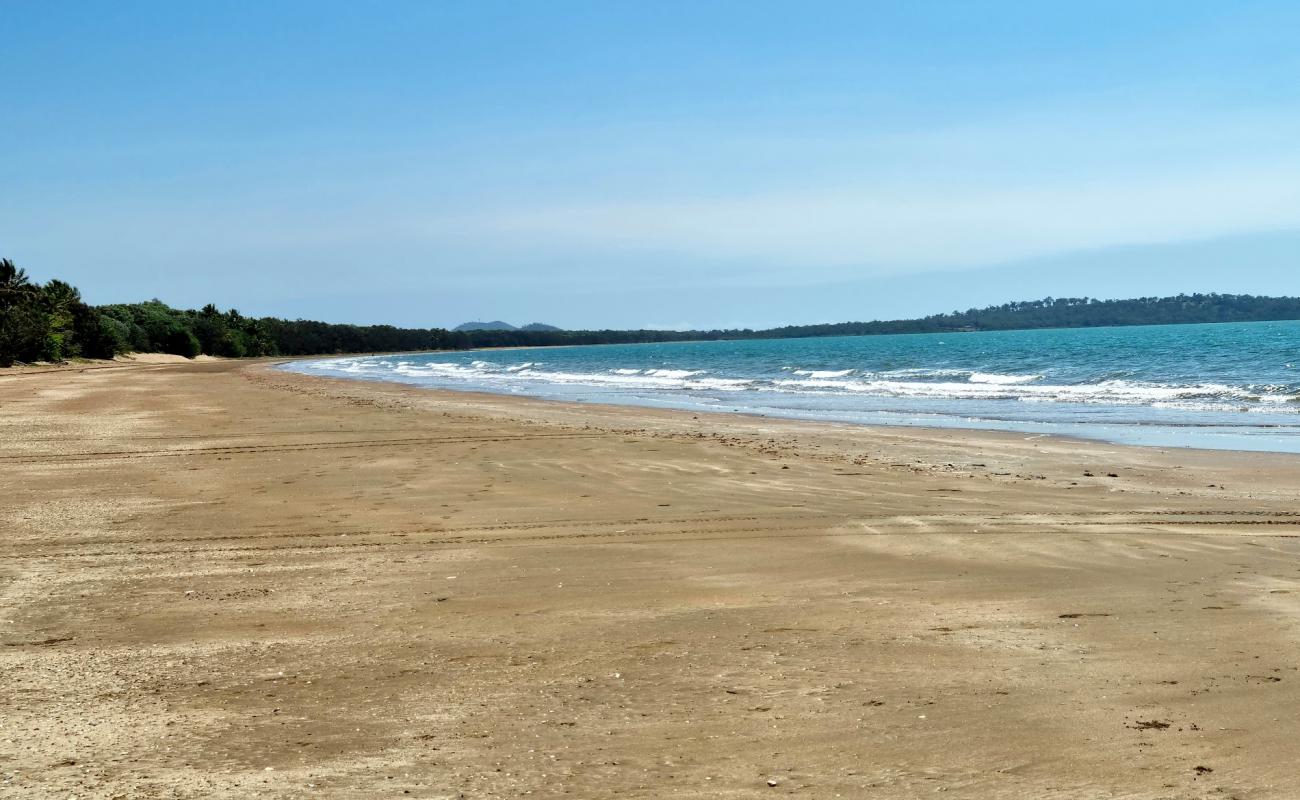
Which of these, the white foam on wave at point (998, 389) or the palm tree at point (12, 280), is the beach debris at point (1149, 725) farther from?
the palm tree at point (12, 280)

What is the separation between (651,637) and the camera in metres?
5.65

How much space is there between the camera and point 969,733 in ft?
13.9

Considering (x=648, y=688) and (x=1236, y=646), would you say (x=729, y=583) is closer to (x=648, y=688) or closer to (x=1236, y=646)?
(x=648, y=688)

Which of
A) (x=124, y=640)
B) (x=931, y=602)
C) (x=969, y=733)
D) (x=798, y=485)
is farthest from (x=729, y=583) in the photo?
(x=798, y=485)

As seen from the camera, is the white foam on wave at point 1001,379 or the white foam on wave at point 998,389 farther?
the white foam on wave at point 1001,379

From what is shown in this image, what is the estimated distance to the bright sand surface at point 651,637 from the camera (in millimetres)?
3953

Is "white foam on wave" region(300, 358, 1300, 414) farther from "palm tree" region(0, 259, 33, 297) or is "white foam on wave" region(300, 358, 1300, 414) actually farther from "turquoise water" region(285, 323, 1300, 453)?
"palm tree" region(0, 259, 33, 297)

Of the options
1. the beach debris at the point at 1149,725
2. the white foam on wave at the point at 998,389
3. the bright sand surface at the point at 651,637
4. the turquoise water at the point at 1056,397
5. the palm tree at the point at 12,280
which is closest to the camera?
the bright sand surface at the point at 651,637

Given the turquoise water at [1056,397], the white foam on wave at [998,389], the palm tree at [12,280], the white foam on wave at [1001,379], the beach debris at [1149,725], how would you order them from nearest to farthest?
1. the beach debris at [1149,725]
2. the turquoise water at [1056,397]
3. the white foam on wave at [998,389]
4. the white foam on wave at [1001,379]
5. the palm tree at [12,280]

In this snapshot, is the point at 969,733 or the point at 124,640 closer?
the point at 969,733

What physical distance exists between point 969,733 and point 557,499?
7141mm

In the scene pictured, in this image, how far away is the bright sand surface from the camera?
395 centimetres

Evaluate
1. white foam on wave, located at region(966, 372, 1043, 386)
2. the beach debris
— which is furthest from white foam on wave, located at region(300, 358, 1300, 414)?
the beach debris

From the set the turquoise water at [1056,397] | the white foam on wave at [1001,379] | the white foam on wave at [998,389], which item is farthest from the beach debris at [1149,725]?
the white foam on wave at [1001,379]
